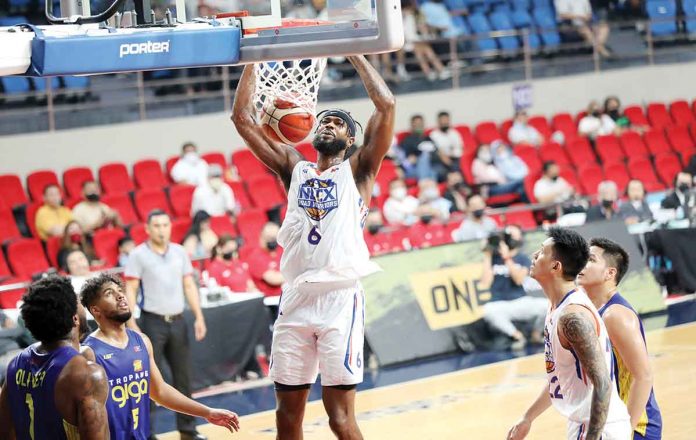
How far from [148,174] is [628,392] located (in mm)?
10147

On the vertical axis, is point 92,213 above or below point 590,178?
above

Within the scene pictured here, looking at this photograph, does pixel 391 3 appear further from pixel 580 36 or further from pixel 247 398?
pixel 580 36

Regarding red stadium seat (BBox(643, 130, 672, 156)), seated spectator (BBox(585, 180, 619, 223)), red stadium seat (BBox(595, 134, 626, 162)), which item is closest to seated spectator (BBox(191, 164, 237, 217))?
seated spectator (BBox(585, 180, 619, 223))

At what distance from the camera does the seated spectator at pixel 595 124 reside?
61.0 ft

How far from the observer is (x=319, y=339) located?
20.7 ft

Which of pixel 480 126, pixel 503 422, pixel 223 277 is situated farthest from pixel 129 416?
pixel 480 126

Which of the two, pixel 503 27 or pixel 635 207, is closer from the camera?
pixel 635 207

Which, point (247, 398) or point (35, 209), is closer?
point (247, 398)

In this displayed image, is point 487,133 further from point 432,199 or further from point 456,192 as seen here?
point 432,199

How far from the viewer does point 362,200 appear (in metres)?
6.45

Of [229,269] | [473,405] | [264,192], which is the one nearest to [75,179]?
[264,192]

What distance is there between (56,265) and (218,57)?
7866 mm

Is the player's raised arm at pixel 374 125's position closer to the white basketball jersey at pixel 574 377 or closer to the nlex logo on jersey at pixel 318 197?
the nlex logo on jersey at pixel 318 197

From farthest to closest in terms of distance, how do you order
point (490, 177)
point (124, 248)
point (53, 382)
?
point (490, 177) < point (124, 248) < point (53, 382)
